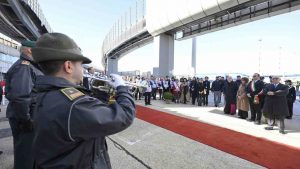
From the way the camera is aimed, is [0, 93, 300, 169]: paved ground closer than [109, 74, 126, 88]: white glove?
No

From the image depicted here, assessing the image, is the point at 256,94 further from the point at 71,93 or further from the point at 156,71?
the point at 156,71

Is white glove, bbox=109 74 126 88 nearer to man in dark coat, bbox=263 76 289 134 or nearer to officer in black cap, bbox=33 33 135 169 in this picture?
officer in black cap, bbox=33 33 135 169

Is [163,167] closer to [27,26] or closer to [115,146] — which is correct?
[115,146]

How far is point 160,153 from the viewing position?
16.7 feet

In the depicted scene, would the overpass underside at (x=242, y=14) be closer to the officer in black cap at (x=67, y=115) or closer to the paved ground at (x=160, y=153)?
the paved ground at (x=160, y=153)

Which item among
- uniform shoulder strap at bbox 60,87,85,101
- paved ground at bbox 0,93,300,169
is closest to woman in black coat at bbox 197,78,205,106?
paved ground at bbox 0,93,300,169

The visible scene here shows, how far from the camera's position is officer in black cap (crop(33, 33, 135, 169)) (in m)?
1.27

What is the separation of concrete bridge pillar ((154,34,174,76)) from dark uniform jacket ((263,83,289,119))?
13786 millimetres

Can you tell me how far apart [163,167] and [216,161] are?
101 centimetres

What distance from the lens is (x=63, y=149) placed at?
1309 millimetres

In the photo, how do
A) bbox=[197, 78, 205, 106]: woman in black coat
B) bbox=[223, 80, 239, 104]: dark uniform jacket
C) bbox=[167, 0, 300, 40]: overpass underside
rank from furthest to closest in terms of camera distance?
bbox=[197, 78, 205, 106]: woman in black coat
bbox=[167, 0, 300, 40]: overpass underside
bbox=[223, 80, 239, 104]: dark uniform jacket

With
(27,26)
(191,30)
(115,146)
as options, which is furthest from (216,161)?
(27,26)

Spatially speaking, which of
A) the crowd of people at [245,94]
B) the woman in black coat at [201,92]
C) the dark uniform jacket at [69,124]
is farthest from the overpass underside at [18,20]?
the dark uniform jacket at [69,124]

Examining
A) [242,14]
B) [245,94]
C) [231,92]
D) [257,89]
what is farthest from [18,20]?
[257,89]
